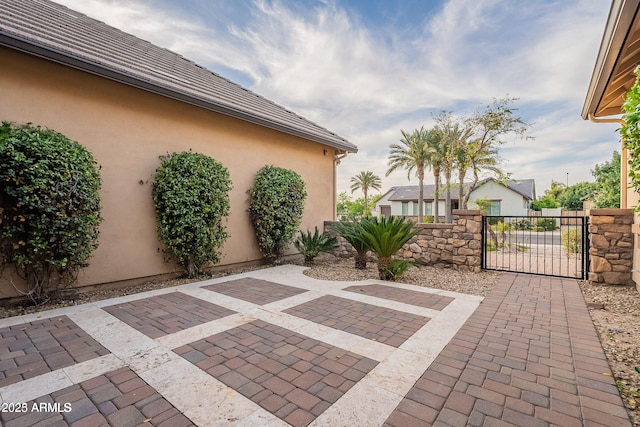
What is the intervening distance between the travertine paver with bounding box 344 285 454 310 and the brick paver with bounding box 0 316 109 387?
3.76 metres

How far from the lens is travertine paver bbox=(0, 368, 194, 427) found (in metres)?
1.97

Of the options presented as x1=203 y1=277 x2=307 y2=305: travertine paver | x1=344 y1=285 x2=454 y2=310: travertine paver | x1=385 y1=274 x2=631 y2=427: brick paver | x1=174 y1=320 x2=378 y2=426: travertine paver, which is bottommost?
x1=174 y1=320 x2=378 y2=426: travertine paver

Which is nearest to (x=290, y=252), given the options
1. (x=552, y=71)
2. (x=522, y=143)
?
(x=552, y=71)

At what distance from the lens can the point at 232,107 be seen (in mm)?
6879

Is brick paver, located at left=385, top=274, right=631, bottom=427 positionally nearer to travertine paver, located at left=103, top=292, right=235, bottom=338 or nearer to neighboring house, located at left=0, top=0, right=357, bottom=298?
travertine paver, located at left=103, top=292, right=235, bottom=338

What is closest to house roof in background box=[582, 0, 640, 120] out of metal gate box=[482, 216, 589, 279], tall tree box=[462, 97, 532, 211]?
metal gate box=[482, 216, 589, 279]

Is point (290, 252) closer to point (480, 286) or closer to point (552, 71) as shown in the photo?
point (480, 286)

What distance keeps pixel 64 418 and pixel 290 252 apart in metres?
6.96

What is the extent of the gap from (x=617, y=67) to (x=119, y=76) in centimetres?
747

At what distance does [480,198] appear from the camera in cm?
3631

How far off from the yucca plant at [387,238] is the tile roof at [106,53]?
3.85m

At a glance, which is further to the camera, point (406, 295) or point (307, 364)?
point (406, 295)

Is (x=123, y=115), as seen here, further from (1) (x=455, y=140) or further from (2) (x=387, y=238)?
(1) (x=455, y=140)

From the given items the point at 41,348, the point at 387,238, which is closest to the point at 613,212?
the point at 387,238
